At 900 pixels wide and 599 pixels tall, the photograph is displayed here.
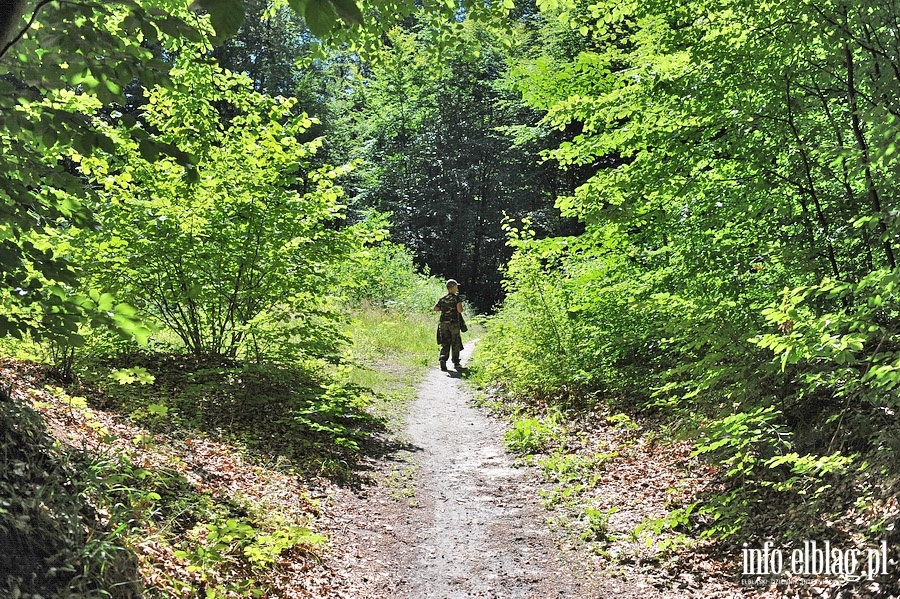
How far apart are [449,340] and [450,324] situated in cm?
45

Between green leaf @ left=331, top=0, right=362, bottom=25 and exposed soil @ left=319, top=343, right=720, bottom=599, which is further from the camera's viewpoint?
exposed soil @ left=319, top=343, right=720, bottom=599

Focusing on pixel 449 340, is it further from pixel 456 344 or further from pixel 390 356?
pixel 390 356

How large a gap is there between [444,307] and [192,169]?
12195 millimetres

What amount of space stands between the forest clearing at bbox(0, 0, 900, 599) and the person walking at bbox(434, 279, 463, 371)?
12.0 feet

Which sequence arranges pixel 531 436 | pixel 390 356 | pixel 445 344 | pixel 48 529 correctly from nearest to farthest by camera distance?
pixel 48 529, pixel 531 436, pixel 445 344, pixel 390 356

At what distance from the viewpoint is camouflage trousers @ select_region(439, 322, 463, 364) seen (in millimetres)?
14508

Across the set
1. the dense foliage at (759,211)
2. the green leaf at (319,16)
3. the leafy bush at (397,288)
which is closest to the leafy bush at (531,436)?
the dense foliage at (759,211)

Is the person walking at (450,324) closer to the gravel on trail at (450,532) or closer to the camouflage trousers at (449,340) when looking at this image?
the camouflage trousers at (449,340)

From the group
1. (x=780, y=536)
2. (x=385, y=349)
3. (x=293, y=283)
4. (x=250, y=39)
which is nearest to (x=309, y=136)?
(x=250, y=39)

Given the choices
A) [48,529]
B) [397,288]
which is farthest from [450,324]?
[48,529]

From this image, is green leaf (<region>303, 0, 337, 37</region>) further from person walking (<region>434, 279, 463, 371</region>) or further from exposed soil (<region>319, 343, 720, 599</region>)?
person walking (<region>434, 279, 463, 371</region>)

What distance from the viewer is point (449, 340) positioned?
48.2 feet

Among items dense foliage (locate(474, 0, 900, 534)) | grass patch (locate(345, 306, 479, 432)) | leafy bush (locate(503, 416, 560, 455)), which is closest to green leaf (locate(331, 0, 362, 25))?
dense foliage (locate(474, 0, 900, 534))

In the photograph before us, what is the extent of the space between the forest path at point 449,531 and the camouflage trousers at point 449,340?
5.94 metres
